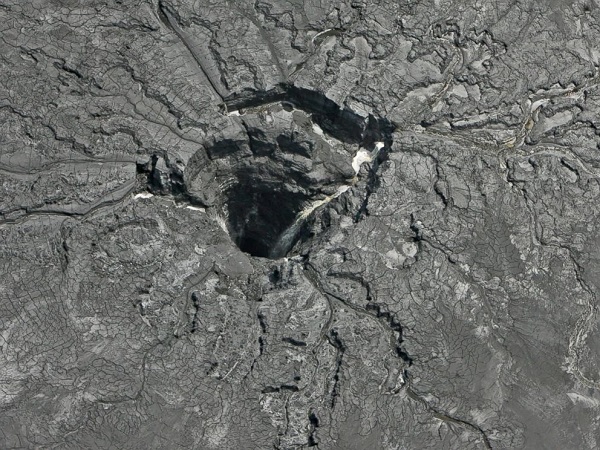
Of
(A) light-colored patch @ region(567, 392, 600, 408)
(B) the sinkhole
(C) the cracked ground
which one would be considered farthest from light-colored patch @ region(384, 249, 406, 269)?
(A) light-colored patch @ region(567, 392, 600, 408)

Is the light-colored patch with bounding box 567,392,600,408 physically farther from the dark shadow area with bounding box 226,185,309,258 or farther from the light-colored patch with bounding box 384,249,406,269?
the dark shadow area with bounding box 226,185,309,258

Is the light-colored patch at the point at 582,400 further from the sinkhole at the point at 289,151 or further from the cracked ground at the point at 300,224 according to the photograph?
the sinkhole at the point at 289,151

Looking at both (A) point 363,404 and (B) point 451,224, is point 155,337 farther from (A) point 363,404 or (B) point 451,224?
(B) point 451,224

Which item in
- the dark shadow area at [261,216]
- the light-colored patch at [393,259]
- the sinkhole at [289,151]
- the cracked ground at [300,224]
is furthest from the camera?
the dark shadow area at [261,216]

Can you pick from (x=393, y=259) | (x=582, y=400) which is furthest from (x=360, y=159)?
(x=582, y=400)

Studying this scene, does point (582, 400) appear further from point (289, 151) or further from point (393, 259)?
point (289, 151)

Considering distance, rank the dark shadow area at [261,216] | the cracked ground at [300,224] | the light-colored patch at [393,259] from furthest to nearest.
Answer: the dark shadow area at [261,216], the light-colored patch at [393,259], the cracked ground at [300,224]

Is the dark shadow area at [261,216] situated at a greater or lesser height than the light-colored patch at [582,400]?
lesser

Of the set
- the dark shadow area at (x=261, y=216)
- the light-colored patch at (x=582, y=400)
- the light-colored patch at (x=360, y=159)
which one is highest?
the light-colored patch at (x=360, y=159)

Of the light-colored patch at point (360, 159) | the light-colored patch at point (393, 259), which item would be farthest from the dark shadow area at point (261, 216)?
the light-colored patch at point (393, 259)
